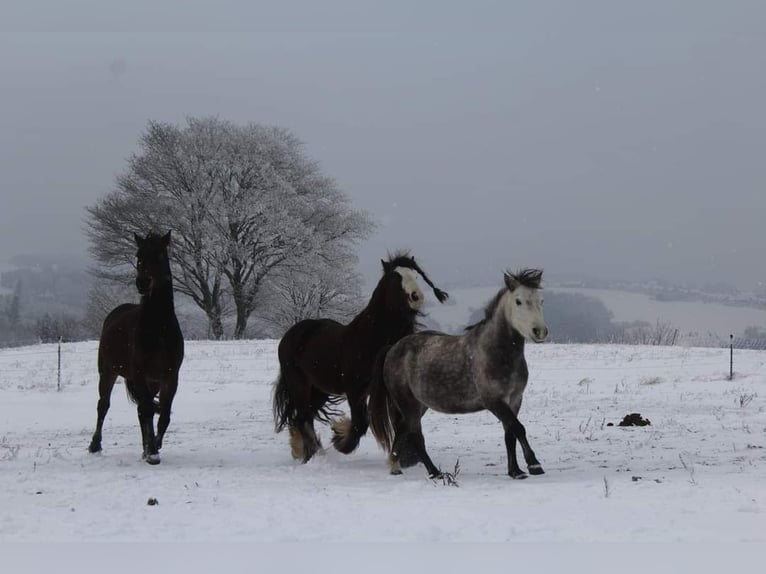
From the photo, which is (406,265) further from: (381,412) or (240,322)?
(240,322)

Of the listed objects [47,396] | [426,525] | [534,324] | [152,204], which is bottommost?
[47,396]

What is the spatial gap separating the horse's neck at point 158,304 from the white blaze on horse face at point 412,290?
2.75 meters

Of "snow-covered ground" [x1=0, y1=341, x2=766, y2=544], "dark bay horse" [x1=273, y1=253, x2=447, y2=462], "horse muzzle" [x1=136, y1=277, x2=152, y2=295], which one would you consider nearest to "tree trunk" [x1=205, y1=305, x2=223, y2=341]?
"snow-covered ground" [x1=0, y1=341, x2=766, y2=544]

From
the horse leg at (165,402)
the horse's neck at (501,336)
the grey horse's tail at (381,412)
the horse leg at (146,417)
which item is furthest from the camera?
the horse leg at (165,402)

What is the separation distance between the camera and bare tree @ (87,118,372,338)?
30.0m

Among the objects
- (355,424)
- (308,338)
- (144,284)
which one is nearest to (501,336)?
(355,424)

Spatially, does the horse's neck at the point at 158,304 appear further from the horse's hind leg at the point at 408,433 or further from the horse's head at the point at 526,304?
the horse's head at the point at 526,304

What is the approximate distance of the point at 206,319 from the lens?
33156mm

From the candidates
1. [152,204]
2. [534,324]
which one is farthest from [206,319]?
[534,324]

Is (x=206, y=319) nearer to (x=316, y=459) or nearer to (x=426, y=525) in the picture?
(x=316, y=459)

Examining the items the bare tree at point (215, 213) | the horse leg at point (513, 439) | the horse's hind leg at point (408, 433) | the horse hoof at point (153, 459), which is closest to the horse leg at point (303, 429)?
the horse's hind leg at point (408, 433)

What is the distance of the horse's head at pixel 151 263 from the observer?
26.8 feet

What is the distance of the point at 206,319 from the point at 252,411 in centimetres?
2069

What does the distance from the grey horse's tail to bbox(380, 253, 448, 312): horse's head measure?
85 centimetres
